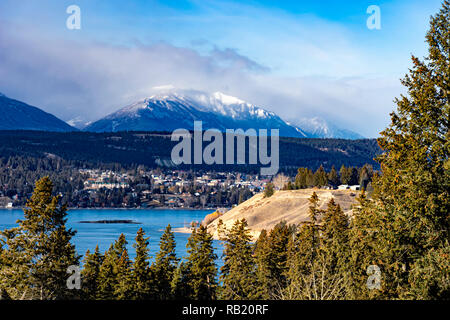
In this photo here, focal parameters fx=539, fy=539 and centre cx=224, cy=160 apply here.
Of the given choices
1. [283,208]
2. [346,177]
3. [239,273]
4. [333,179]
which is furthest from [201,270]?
[346,177]

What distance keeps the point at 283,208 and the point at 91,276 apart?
8419cm

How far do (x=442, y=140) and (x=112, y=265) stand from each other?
28.9 m

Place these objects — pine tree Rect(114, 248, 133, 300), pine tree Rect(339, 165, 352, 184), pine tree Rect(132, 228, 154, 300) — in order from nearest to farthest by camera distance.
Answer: pine tree Rect(114, 248, 133, 300), pine tree Rect(132, 228, 154, 300), pine tree Rect(339, 165, 352, 184)

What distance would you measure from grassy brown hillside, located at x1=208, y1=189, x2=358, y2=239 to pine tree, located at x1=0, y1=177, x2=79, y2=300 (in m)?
80.7

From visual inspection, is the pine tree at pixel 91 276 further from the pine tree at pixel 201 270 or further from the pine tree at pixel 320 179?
the pine tree at pixel 320 179

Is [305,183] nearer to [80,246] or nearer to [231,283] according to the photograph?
[80,246]

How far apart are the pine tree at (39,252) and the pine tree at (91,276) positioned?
8.07 m

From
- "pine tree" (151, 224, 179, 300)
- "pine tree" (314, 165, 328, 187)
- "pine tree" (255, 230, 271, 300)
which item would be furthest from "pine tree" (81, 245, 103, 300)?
"pine tree" (314, 165, 328, 187)

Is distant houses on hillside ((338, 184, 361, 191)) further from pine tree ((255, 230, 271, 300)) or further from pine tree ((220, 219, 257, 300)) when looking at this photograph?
pine tree ((220, 219, 257, 300))

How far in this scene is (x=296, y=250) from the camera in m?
47.5

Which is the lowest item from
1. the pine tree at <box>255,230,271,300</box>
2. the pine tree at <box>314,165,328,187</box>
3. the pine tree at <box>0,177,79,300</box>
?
the pine tree at <box>255,230,271,300</box>

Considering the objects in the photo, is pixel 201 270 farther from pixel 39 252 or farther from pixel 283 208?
pixel 283 208

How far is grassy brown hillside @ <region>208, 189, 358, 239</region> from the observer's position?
364 ft
